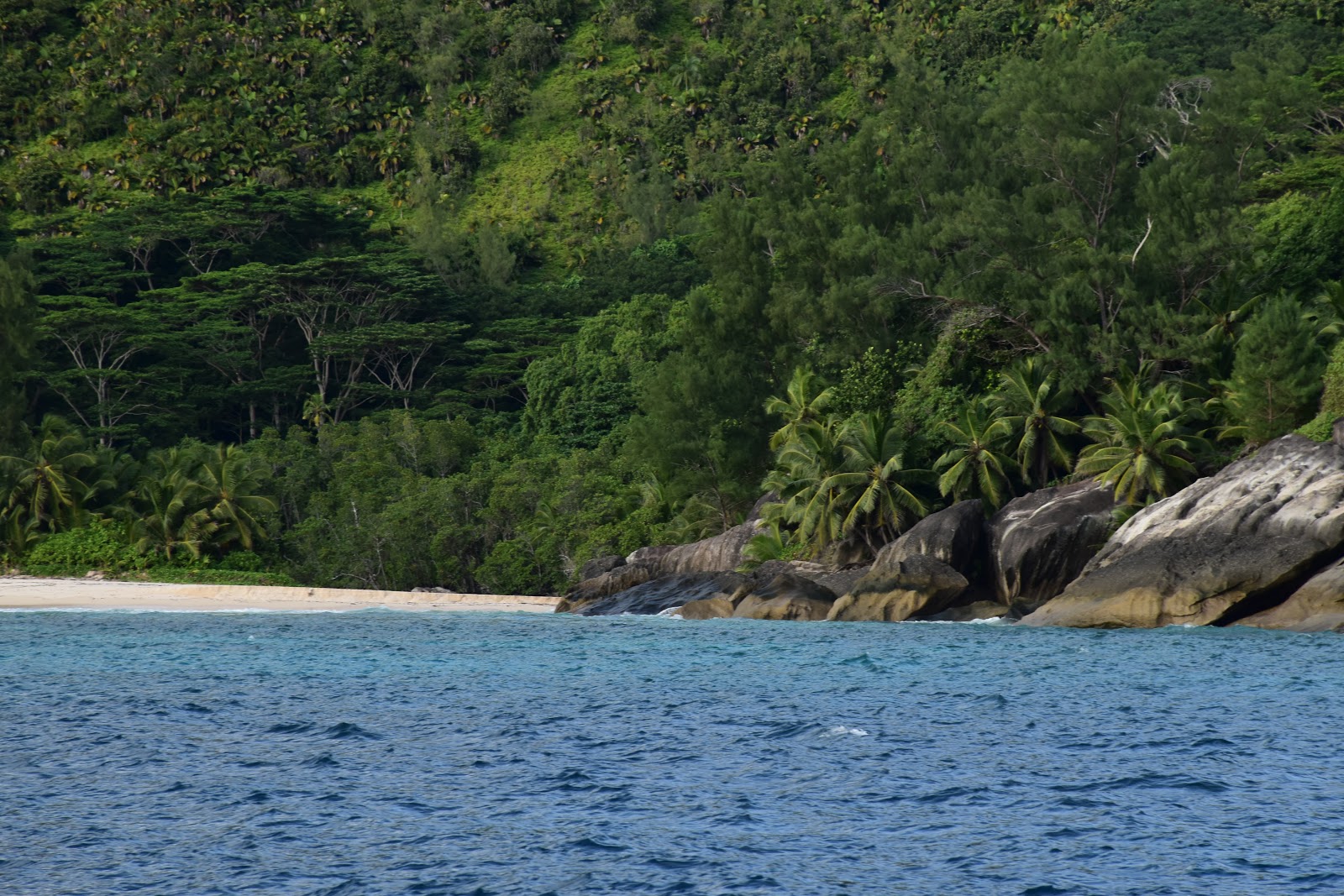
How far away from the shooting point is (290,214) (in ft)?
253

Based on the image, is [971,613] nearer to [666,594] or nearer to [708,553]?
[666,594]

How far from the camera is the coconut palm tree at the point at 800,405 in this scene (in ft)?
161

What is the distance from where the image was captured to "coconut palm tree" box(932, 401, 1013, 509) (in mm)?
44000

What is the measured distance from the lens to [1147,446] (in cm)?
3984

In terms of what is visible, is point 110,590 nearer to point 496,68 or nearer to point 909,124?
point 909,124

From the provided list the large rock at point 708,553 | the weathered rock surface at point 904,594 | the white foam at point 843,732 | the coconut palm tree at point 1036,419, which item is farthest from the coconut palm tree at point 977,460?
the white foam at point 843,732

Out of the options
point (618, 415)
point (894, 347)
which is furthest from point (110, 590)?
point (894, 347)

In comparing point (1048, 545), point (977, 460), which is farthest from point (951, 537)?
point (977, 460)

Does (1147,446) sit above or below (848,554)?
above

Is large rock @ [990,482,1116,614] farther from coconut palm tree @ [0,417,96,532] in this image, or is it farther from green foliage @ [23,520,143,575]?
coconut palm tree @ [0,417,96,532]

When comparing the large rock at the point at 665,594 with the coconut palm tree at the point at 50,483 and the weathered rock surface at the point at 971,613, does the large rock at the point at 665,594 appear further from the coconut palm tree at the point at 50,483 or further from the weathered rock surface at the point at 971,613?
the coconut palm tree at the point at 50,483

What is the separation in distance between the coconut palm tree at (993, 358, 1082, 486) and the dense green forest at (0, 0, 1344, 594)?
109 mm

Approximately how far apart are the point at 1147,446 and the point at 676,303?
100 feet

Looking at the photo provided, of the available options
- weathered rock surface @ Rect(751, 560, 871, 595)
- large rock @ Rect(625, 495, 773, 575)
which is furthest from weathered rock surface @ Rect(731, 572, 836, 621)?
large rock @ Rect(625, 495, 773, 575)
